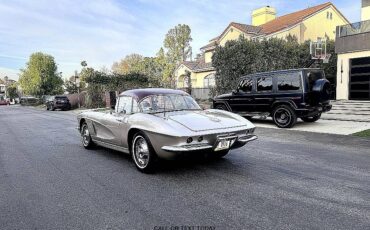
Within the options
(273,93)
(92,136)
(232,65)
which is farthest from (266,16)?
(92,136)

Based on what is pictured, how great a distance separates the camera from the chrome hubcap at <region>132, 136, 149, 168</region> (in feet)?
19.7

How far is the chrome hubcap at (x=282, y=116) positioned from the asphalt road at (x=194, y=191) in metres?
4.11

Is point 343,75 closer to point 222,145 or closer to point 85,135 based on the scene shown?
point 85,135

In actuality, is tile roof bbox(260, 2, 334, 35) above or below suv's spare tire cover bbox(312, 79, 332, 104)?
above

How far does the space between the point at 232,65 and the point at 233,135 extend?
16.4 m

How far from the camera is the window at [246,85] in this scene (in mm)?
13489

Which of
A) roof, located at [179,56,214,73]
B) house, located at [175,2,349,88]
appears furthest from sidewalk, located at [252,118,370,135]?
roof, located at [179,56,214,73]

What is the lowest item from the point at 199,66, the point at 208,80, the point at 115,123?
the point at 115,123

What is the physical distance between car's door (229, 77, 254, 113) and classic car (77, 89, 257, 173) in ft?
22.1

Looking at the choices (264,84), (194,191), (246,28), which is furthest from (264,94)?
(246,28)

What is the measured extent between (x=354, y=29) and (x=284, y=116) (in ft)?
33.2

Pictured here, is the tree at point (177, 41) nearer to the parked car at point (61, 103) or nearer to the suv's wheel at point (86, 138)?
the parked car at point (61, 103)

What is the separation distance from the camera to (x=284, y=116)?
1240 cm

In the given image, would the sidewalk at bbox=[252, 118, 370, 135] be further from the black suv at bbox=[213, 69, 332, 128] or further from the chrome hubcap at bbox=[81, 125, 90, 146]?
the chrome hubcap at bbox=[81, 125, 90, 146]
